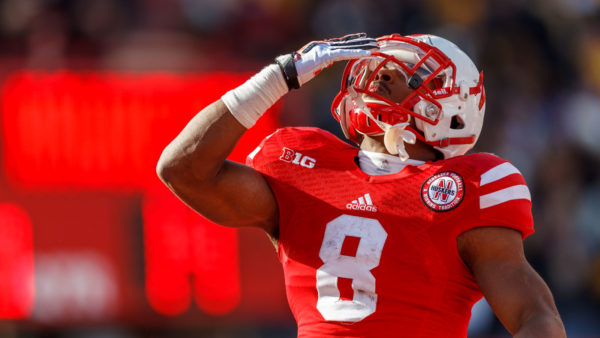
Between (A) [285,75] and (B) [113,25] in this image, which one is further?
(B) [113,25]

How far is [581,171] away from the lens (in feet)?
22.8

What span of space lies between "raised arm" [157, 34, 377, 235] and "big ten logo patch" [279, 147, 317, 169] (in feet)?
0.36

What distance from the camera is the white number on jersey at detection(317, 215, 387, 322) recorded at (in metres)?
2.52

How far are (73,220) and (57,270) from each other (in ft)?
0.99

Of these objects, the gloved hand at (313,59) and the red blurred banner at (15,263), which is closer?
the gloved hand at (313,59)

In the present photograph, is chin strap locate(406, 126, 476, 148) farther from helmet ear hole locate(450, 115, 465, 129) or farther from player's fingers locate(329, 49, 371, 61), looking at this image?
player's fingers locate(329, 49, 371, 61)

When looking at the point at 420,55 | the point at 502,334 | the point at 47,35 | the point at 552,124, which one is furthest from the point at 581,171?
the point at 420,55

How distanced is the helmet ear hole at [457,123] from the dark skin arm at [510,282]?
1.27 ft

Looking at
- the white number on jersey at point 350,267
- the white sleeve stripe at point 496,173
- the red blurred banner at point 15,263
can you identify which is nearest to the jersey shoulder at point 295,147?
the white number on jersey at point 350,267

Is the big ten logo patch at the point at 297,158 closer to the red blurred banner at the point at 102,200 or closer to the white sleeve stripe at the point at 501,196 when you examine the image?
the white sleeve stripe at the point at 501,196

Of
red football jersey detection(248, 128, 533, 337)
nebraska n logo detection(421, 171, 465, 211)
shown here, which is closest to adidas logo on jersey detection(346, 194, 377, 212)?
red football jersey detection(248, 128, 533, 337)

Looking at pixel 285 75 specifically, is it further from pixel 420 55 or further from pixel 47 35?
pixel 47 35

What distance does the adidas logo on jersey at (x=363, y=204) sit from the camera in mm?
2576

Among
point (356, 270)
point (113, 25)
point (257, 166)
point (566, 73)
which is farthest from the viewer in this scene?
point (566, 73)
